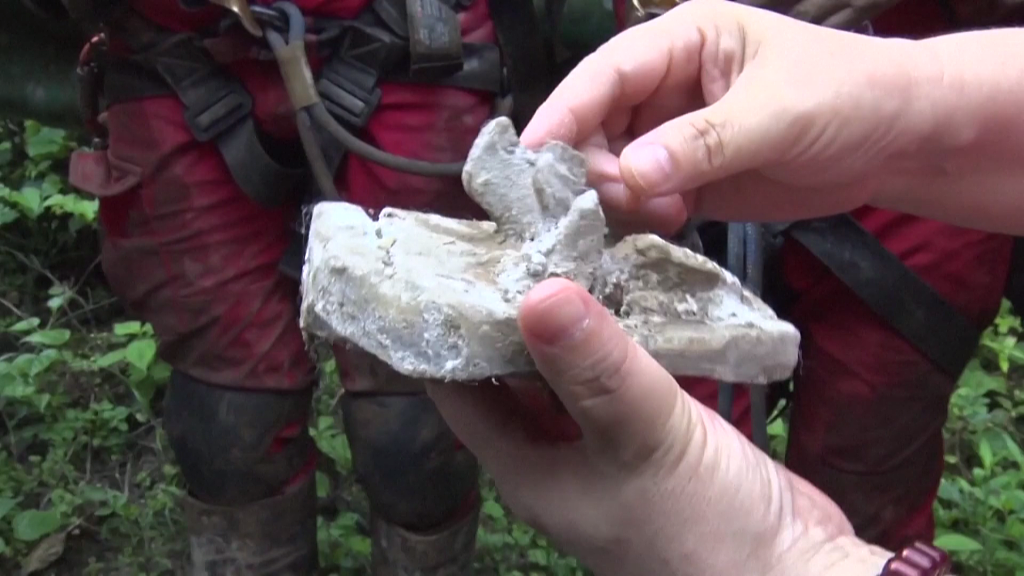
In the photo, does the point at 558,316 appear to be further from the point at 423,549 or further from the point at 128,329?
the point at 128,329

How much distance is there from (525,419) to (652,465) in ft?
0.48

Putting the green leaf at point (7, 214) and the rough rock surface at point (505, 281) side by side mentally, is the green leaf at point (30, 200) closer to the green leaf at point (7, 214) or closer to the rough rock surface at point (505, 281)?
the green leaf at point (7, 214)

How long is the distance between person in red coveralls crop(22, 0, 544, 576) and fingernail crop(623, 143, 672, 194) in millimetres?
516

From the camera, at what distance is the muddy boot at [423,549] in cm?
150

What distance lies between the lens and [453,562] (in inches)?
60.7

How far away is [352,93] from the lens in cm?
129

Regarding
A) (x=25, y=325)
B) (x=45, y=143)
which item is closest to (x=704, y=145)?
(x=25, y=325)

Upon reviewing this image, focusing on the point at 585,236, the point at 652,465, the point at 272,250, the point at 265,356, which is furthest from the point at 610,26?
the point at 652,465

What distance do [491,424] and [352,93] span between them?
24.7 inches

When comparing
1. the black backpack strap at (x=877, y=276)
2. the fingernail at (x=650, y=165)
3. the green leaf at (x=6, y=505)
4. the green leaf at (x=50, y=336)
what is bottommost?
the green leaf at (x=6, y=505)

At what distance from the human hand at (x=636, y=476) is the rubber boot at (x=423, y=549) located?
25.9 inches

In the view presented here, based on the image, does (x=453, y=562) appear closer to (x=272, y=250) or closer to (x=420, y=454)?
(x=420, y=454)

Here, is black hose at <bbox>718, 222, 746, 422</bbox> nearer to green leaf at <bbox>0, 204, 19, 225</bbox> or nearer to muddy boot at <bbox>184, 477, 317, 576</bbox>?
muddy boot at <bbox>184, 477, 317, 576</bbox>

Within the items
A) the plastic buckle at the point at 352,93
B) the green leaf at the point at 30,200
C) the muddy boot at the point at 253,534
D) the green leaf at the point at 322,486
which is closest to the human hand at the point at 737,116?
the plastic buckle at the point at 352,93
